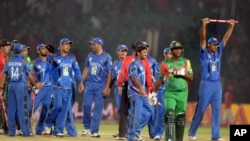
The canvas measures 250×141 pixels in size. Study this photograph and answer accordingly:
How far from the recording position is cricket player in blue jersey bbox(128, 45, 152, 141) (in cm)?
1410

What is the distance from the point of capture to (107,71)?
16938mm

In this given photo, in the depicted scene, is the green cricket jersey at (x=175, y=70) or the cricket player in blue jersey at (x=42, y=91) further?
the cricket player in blue jersey at (x=42, y=91)

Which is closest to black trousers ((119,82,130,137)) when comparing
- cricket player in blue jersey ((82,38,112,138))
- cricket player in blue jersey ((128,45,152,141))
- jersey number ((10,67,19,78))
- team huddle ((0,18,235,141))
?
team huddle ((0,18,235,141))

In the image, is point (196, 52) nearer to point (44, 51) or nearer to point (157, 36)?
point (157, 36)

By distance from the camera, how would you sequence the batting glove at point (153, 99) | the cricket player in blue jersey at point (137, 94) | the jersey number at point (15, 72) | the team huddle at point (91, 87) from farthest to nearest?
the jersey number at point (15, 72) < the team huddle at point (91, 87) < the cricket player in blue jersey at point (137, 94) < the batting glove at point (153, 99)

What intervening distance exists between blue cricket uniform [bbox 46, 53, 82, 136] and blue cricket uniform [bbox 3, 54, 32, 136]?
2.13ft

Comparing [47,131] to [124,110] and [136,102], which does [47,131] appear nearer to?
[124,110]

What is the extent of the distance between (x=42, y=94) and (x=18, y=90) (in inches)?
43.7

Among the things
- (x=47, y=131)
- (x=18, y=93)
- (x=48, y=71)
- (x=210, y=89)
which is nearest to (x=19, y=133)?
(x=47, y=131)

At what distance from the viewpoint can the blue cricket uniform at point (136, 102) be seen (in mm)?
14117

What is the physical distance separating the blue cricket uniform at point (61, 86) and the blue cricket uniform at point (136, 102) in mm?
2048

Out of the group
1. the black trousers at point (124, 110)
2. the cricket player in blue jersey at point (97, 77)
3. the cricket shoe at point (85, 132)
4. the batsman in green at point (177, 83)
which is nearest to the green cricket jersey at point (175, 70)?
the batsman in green at point (177, 83)

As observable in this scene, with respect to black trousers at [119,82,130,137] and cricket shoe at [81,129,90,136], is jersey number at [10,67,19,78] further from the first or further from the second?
cricket shoe at [81,129,90,136]

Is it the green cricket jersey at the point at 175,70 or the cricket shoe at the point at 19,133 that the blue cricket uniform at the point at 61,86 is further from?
the green cricket jersey at the point at 175,70
